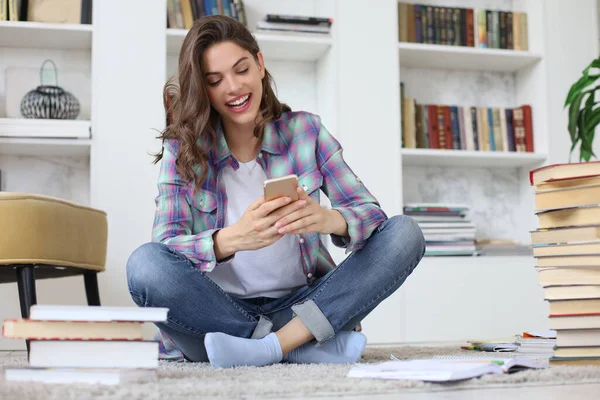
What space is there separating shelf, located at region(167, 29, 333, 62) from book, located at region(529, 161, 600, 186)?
67.3 inches

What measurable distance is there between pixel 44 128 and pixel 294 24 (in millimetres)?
1038

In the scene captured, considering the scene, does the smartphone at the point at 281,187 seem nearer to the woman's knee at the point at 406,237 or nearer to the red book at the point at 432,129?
the woman's knee at the point at 406,237

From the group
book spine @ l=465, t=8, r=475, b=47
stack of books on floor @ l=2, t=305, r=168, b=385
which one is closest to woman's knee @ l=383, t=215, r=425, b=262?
stack of books on floor @ l=2, t=305, r=168, b=385

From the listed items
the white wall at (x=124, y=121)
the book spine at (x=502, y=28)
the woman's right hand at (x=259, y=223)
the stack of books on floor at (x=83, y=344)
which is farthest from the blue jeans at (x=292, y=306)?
the book spine at (x=502, y=28)

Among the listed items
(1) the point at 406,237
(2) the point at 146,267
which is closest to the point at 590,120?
(1) the point at 406,237

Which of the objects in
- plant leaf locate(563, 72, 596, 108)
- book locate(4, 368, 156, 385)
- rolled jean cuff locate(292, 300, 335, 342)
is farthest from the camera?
plant leaf locate(563, 72, 596, 108)

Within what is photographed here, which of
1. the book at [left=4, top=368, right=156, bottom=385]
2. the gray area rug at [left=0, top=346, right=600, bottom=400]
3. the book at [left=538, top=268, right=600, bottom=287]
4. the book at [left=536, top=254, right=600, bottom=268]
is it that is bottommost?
the gray area rug at [left=0, top=346, right=600, bottom=400]

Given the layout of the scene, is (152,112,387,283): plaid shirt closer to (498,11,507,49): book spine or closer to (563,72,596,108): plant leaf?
(563,72,596,108): plant leaf

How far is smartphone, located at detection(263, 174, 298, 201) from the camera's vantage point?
1.32 m

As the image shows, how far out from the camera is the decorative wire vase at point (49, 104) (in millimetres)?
2719

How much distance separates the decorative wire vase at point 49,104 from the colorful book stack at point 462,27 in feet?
4.50

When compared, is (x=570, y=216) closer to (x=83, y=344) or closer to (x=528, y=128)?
(x=83, y=344)

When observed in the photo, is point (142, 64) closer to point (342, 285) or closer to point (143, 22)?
point (143, 22)

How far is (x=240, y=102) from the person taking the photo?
1662mm
